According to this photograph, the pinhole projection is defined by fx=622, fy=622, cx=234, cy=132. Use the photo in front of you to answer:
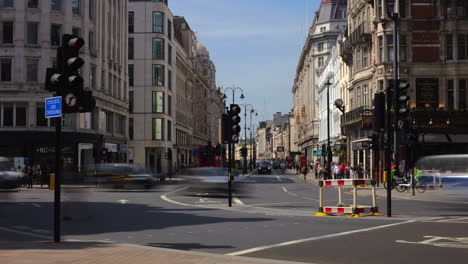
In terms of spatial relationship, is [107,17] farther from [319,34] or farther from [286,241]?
[319,34]

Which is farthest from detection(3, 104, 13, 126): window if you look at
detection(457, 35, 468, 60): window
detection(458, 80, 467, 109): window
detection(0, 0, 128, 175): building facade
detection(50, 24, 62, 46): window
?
detection(457, 35, 468, 60): window

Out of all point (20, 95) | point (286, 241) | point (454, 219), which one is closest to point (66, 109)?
point (286, 241)

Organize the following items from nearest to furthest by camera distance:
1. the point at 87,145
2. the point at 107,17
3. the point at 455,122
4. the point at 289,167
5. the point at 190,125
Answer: the point at 455,122 → the point at 87,145 → the point at 107,17 → the point at 190,125 → the point at 289,167

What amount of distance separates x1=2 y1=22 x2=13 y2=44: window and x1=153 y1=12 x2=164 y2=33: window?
2994 cm

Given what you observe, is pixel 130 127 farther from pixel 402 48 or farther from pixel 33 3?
pixel 402 48

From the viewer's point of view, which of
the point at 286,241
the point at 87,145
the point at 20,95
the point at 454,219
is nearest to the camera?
the point at 286,241

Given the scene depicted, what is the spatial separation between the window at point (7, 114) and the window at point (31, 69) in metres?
2.76

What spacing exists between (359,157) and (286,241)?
47733 millimetres

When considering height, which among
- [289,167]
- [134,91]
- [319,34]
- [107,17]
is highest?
[319,34]

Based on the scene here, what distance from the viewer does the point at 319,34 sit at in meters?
115

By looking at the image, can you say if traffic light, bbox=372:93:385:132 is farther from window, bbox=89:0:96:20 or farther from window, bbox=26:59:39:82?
window, bbox=89:0:96:20

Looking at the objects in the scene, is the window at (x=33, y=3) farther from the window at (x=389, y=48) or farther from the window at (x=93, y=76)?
the window at (x=389, y=48)

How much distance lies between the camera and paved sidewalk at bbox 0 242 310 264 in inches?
354

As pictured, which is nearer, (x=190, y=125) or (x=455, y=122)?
(x=455, y=122)
